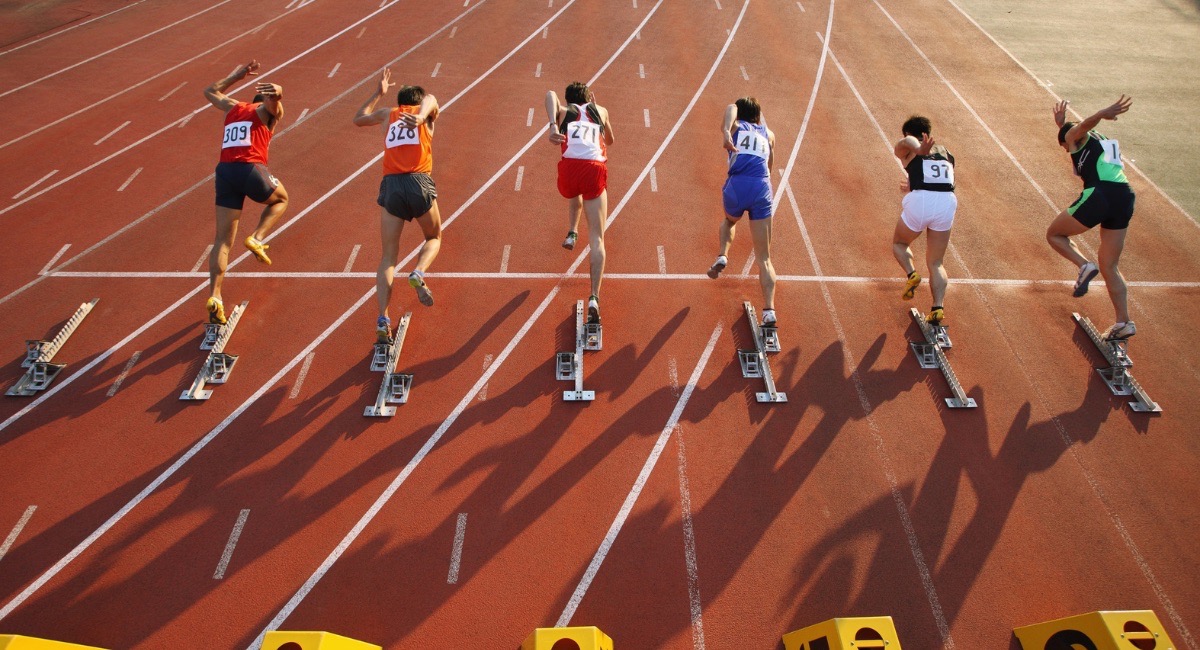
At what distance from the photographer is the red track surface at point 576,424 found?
482 centimetres

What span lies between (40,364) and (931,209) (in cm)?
941

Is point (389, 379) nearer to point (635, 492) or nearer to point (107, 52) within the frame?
point (635, 492)

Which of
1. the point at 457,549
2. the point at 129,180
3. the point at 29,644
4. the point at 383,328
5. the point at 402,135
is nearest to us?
the point at 29,644

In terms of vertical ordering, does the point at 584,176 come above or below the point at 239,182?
below

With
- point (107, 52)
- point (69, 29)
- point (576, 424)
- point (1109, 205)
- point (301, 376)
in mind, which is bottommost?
point (576, 424)

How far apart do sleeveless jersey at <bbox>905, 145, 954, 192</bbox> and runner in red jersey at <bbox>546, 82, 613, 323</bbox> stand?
3330mm

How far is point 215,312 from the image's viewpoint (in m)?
6.63

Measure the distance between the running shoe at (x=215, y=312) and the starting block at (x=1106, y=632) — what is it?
786 centimetres

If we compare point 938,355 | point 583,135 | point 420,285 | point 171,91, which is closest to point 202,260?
point 420,285

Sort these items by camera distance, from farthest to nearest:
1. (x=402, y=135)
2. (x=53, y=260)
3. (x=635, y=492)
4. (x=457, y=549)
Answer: (x=53, y=260)
(x=402, y=135)
(x=635, y=492)
(x=457, y=549)

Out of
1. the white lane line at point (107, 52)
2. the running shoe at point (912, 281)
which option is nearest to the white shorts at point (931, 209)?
the running shoe at point (912, 281)

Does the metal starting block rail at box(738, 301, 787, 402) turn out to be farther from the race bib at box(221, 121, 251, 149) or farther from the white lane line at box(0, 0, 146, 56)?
the white lane line at box(0, 0, 146, 56)

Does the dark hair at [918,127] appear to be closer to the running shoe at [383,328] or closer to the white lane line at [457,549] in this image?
the running shoe at [383,328]

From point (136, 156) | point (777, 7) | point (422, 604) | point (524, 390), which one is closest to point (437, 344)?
point (524, 390)
